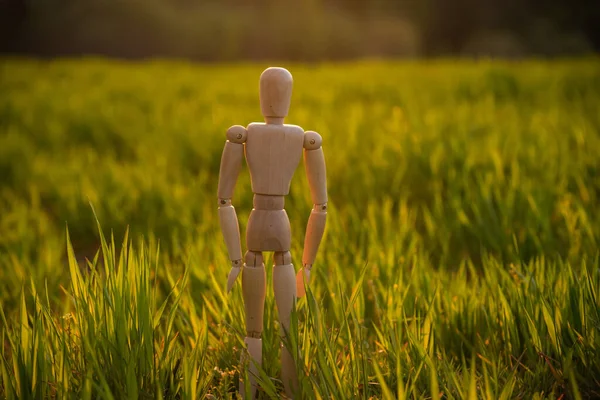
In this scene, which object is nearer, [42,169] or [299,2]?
[42,169]

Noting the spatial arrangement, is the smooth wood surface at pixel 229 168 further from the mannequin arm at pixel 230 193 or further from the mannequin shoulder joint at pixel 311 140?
the mannequin shoulder joint at pixel 311 140

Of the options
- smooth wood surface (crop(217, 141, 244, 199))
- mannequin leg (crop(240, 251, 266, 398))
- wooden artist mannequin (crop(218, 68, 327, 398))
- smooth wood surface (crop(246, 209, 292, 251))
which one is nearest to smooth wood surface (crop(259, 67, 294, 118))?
wooden artist mannequin (crop(218, 68, 327, 398))

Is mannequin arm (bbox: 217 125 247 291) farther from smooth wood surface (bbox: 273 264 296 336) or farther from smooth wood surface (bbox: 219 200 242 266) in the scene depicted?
smooth wood surface (bbox: 273 264 296 336)

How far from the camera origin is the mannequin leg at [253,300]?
1484 millimetres

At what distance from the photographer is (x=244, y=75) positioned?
10000 millimetres

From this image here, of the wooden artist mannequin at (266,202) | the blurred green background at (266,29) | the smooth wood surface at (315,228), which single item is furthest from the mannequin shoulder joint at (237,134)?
the blurred green background at (266,29)

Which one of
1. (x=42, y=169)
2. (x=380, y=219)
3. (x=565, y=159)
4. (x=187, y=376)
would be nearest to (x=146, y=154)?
(x=42, y=169)

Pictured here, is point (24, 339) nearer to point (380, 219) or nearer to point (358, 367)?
point (358, 367)

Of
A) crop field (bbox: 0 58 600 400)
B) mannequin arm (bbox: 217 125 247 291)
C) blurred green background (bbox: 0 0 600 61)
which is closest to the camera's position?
crop field (bbox: 0 58 600 400)

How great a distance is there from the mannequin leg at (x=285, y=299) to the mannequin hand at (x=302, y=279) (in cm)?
5

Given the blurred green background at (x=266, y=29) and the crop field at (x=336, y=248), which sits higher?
the blurred green background at (x=266, y=29)

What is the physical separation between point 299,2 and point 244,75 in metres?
10.4

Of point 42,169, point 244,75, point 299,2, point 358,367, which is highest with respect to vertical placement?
point 299,2

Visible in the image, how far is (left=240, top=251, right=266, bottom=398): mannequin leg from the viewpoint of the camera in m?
1.48
